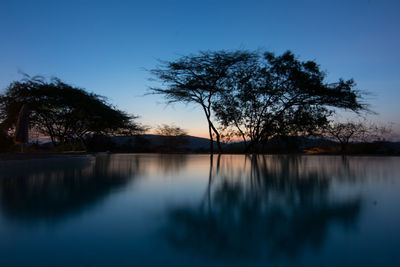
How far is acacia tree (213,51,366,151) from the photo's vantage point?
10.4m

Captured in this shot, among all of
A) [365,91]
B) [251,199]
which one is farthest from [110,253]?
[365,91]

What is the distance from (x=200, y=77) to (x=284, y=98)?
4238 millimetres

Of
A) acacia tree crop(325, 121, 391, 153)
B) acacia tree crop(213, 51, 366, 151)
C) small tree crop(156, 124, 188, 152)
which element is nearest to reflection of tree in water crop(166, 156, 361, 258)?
acacia tree crop(213, 51, 366, 151)

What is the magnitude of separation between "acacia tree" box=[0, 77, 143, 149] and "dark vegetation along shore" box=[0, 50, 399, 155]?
5cm

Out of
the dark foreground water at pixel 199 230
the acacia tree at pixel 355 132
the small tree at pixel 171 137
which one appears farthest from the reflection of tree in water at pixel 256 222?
the small tree at pixel 171 137

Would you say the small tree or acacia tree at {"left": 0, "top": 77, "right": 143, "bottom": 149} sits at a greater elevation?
acacia tree at {"left": 0, "top": 77, "right": 143, "bottom": 149}

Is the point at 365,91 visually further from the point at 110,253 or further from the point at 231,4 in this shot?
the point at 110,253

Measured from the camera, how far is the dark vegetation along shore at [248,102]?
10547 millimetres

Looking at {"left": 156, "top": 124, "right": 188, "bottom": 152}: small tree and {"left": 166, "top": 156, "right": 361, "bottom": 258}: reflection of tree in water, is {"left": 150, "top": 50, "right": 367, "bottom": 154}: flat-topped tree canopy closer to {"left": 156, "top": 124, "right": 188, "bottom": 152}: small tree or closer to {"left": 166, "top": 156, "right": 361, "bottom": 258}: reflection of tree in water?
{"left": 156, "top": 124, "right": 188, "bottom": 152}: small tree

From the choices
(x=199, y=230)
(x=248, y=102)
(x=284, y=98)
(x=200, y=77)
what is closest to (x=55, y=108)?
(x=200, y=77)

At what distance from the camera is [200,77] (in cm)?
1105

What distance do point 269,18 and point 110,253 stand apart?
29.6 feet

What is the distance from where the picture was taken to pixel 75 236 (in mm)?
1042

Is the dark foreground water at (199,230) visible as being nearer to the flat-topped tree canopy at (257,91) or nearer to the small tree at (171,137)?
the flat-topped tree canopy at (257,91)
